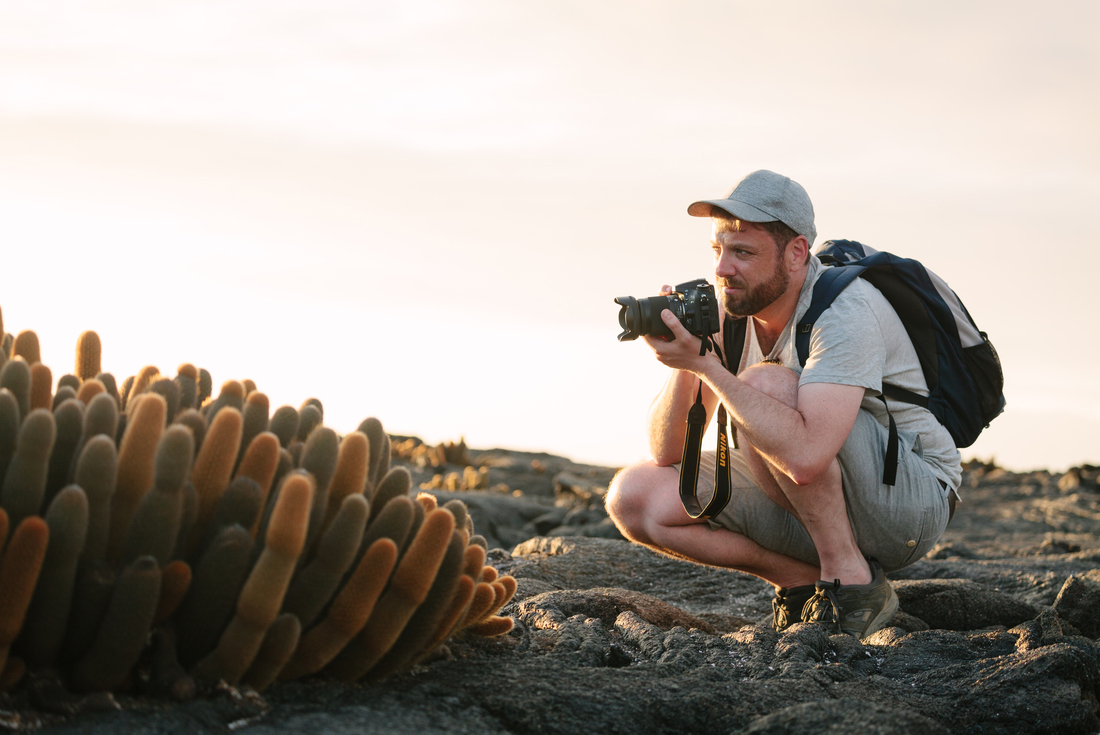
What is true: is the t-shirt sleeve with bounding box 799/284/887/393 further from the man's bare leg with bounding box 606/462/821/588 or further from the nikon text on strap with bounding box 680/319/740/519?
the man's bare leg with bounding box 606/462/821/588

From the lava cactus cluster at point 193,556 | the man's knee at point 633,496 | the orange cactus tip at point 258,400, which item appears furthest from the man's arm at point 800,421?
the orange cactus tip at point 258,400

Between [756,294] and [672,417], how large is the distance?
0.77 metres

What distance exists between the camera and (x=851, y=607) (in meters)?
4.09

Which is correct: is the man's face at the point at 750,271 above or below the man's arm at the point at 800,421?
above

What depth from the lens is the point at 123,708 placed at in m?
2.06

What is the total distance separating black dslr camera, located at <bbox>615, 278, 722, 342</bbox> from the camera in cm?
401

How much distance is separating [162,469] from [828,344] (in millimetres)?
2685

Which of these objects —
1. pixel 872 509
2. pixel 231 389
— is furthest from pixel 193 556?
pixel 872 509

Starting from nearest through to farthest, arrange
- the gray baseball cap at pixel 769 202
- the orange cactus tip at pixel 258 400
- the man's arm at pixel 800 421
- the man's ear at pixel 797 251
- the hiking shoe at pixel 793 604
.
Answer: the orange cactus tip at pixel 258 400, the man's arm at pixel 800 421, the gray baseball cap at pixel 769 202, the man's ear at pixel 797 251, the hiking shoe at pixel 793 604

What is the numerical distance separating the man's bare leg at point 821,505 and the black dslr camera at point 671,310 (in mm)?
319

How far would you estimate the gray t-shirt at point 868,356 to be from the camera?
3914 millimetres

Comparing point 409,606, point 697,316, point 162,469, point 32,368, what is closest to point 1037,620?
point 697,316

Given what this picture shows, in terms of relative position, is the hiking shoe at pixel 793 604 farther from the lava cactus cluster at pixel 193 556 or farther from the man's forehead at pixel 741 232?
the lava cactus cluster at pixel 193 556

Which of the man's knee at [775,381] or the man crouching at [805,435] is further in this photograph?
the man's knee at [775,381]
